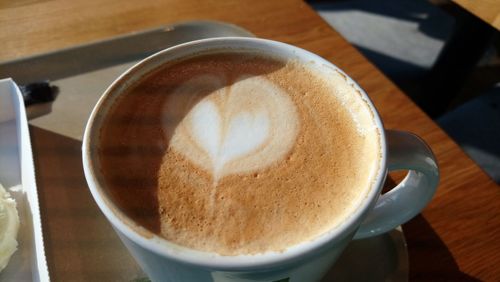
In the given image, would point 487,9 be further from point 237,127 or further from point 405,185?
point 237,127

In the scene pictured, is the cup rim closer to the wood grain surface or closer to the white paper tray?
the white paper tray

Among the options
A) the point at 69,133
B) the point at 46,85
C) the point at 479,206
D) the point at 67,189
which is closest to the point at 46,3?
the point at 46,85

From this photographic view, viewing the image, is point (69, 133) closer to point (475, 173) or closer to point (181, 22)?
point (181, 22)

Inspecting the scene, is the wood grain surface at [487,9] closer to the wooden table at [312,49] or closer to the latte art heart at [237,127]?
the wooden table at [312,49]

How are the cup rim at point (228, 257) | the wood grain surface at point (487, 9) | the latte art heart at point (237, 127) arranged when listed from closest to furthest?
the cup rim at point (228, 257) → the latte art heart at point (237, 127) → the wood grain surface at point (487, 9)

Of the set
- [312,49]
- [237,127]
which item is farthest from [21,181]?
[312,49]

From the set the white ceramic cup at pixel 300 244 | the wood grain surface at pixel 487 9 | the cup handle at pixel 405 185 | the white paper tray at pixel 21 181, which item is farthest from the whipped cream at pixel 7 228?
the wood grain surface at pixel 487 9
